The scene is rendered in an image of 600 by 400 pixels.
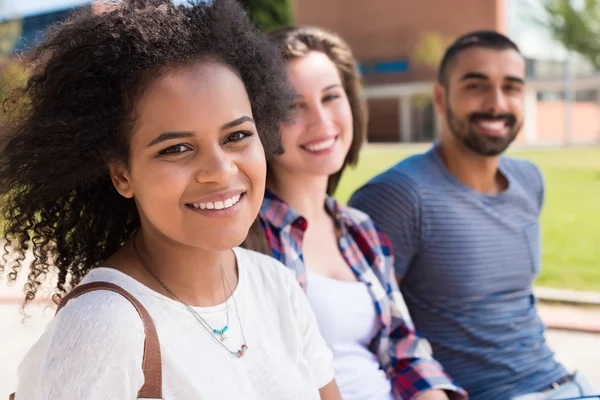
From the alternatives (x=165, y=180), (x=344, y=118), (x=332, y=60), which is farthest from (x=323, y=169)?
(x=165, y=180)

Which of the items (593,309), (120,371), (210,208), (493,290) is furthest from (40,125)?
(593,309)

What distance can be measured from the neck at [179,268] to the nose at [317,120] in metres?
0.84

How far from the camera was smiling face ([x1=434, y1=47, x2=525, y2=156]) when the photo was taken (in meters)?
2.96

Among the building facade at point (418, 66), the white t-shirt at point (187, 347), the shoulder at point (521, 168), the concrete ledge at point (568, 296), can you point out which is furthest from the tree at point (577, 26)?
the white t-shirt at point (187, 347)

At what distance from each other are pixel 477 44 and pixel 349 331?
1551mm

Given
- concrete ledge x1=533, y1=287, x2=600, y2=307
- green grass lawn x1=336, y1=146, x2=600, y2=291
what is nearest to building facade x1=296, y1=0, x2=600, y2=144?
green grass lawn x1=336, y1=146, x2=600, y2=291

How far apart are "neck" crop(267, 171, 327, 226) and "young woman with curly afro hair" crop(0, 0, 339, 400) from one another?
2.41 feet

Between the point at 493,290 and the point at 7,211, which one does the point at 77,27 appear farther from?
the point at 493,290

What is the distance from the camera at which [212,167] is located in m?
1.52

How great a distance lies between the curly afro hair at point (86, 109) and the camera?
60.0 inches

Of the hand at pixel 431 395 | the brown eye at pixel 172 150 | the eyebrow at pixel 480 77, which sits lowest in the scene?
the hand at pixel 431 395

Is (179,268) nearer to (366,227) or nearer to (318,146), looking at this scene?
(318,146)

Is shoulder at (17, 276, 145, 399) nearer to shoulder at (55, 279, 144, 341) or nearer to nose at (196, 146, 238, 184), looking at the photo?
shoulder at (55, 279, 144, 341)

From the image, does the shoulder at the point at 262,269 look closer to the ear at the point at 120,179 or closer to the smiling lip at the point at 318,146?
the ear at the point at 120,179
